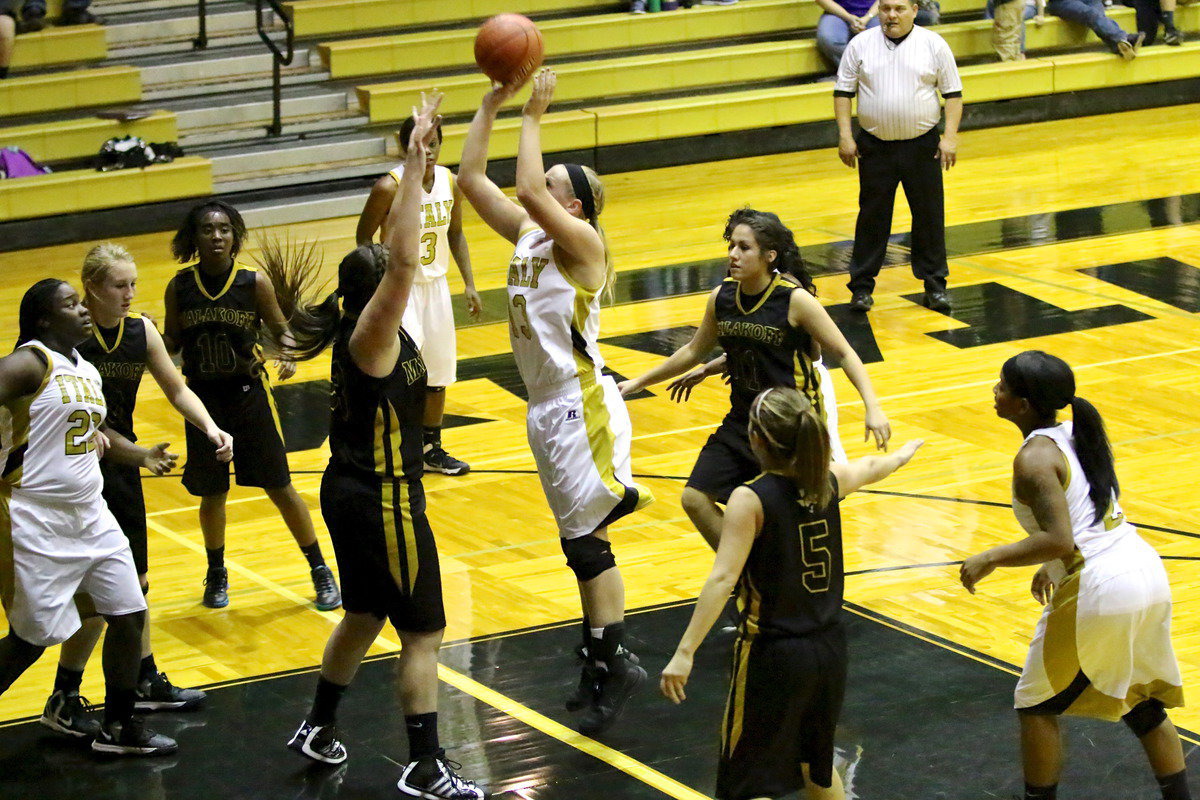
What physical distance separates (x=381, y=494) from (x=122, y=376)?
1366mm

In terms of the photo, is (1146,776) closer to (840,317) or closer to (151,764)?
(151,764)

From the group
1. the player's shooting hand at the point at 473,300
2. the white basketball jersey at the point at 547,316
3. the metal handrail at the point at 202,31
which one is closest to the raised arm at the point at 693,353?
the white basketball jersey at the point at 547,316

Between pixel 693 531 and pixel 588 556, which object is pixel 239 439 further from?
pixel 693 531

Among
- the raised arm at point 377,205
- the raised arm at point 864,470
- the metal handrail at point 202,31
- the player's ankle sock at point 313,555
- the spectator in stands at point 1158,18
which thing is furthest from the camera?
the spectator in stands at point 1158,18

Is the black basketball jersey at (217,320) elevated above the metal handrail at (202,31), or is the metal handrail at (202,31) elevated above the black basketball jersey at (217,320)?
the metal handrail at (202,31)

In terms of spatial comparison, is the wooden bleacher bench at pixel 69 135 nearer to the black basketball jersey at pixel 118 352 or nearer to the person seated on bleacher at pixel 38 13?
the person seated on bleacher at pixel 38 13

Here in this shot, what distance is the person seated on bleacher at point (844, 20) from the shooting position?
15.1 meters

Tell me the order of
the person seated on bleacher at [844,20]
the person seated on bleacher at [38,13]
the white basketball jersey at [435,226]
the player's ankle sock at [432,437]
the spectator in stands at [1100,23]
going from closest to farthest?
1. the white basketball jersey at [435,226]
2. the player's ankle sock at [432,437]
3. the person seated on bleacher at [38,13]
4. the person seated on bleacher at [844,20]
5. the spectator in stands at [1100,23]

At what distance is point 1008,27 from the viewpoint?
15906 mm

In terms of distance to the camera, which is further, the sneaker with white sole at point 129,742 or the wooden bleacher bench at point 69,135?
the wooden bleacher bench at point 69,135

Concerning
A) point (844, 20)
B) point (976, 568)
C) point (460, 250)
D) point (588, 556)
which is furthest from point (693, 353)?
point (844, 20)

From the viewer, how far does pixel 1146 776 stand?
4523mm

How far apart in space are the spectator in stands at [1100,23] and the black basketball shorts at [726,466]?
12058mm

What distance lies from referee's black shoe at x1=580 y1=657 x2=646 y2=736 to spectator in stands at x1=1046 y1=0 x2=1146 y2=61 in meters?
12.9
